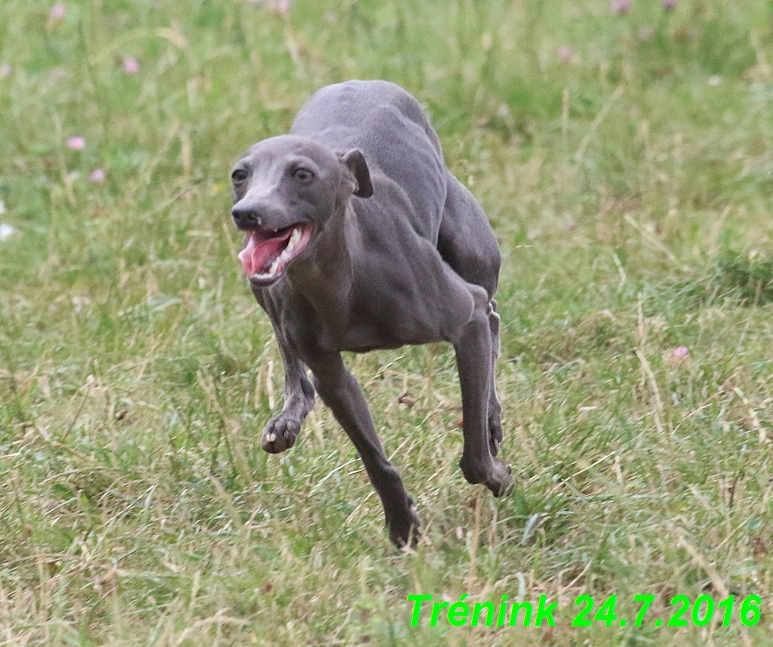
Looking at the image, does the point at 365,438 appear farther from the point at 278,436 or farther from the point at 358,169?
the point at 358,169

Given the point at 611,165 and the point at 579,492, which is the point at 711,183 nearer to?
the point at 611,165

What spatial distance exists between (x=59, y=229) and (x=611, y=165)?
228 centimetres

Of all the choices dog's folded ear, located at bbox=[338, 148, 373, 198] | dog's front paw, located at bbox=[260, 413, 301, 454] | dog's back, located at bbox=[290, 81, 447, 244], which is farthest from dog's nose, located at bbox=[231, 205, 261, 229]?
dog's front paw, located at bbox=[260, 413, 301, 454]

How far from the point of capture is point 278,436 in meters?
3.67

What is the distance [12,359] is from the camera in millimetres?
4777

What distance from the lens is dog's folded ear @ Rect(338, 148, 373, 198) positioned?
319cm

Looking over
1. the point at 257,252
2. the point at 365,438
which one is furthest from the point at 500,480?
the point at 257,252

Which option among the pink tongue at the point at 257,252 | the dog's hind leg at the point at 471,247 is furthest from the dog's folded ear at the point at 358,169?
the dog's hind leg at the point at 471,247

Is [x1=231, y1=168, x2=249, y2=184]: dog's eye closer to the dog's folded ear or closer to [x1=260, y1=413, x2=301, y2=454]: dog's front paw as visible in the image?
the dog's folded ear

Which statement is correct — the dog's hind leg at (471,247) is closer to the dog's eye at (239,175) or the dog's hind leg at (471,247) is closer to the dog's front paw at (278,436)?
the dog's front paw at (278,436)

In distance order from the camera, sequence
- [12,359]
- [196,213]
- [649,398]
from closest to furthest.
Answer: [649,398] → [12,359] → [196,213]

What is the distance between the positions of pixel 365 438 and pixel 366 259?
0.45 metres

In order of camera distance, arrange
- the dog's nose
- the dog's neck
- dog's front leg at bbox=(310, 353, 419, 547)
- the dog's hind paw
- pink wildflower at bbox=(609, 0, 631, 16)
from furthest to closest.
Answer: pink wildflower at bbox=(609, 0, 631, 16), the dog's hind paw, dog's front leg at bbox=(310, 353, 419, 547), the dog's neck, the dog's nose

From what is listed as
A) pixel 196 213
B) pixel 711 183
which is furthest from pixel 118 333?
pixel 711 183
